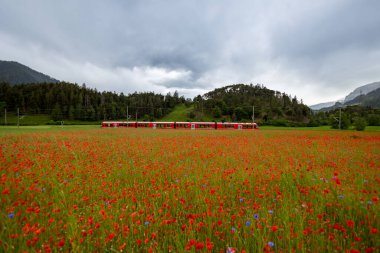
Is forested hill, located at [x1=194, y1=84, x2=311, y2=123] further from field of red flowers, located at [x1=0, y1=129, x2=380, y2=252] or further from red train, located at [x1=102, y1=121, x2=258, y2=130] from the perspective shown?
field of red flowers, located at [x1=0, y1=129, x2=380, y2=252]

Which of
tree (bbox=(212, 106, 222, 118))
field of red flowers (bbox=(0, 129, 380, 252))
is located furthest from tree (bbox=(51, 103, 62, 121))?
field of red flowers (bbox=(0, 129, 380, 252))

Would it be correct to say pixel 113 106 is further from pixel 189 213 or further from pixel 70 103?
pixel 189 213

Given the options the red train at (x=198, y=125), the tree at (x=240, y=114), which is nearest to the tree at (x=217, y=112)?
the tree at (x=240, y=114)

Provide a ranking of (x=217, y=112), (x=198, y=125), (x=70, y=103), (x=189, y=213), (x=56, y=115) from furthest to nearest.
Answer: (x=217, y=112) < (x=70, y=103) < (x=56, y=115) < (x=198, y=125) < (x=189, y=213)

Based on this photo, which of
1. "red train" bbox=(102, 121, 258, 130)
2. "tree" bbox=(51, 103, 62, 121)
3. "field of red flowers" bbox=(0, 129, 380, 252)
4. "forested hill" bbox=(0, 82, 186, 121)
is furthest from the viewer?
"forested hill" bbox=(0, 82, 186, 121)

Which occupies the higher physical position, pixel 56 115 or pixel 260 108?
pixel 260 108

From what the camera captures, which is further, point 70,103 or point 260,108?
point 260,108

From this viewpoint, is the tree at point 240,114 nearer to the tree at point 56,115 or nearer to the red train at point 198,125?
the red train at point 198,125

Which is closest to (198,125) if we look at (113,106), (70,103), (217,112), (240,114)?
(217,112)

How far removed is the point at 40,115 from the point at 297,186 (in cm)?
14921

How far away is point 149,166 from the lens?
607cm

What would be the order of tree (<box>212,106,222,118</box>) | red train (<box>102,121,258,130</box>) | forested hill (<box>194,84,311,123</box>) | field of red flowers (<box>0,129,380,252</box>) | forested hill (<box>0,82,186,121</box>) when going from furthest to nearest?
1. tree (<box>212,106,222,118</box>)
2. forested hill (<box>194,84,311,123</box>)
3. forested hill (<box>0,82,186,121</box>)
4. red train (<box>102,121,258,130</box>)
5. field of red flowers (<box>0,129,380,252</box>)

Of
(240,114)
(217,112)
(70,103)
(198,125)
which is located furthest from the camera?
(217,112)

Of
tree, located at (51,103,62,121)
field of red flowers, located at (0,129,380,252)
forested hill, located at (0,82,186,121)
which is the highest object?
forested hill, located at (0,82,186,121)
